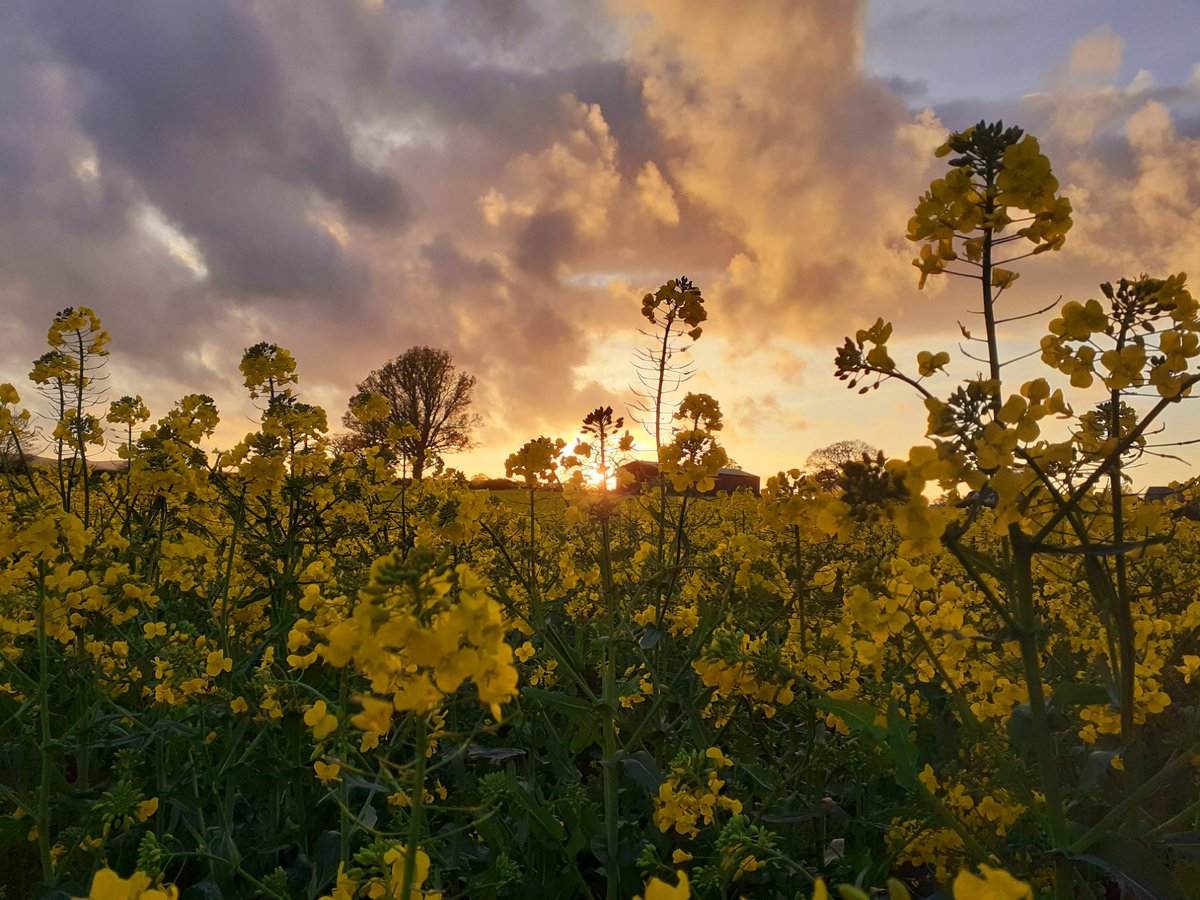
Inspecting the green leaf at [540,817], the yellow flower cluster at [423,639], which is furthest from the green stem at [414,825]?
the green leaf at [540,817]

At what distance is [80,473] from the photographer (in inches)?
282

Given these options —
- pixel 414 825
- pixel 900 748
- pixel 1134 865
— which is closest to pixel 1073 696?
pixel 1134 865

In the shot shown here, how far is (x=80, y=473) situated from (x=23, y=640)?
2391mm

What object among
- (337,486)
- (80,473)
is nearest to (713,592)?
(337,486)

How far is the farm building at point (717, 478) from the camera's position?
14.2ft

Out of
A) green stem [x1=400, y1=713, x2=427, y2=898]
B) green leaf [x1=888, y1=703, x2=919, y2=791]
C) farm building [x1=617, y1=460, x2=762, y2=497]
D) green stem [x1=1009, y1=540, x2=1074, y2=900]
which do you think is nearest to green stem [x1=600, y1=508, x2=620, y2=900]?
farm building [x1=617, y1=460, x2=762, y2=497]

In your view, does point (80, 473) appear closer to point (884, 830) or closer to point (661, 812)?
point (661, 812)

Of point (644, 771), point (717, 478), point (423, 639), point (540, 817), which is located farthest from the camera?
point (717, 478)

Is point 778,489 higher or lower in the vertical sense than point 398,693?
higher

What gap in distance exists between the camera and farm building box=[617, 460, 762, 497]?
4.33 m

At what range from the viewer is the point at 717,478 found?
5.06 m

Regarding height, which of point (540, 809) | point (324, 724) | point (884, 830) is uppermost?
point (324, 724)

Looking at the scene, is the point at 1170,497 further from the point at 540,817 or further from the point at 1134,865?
the point at 540,817

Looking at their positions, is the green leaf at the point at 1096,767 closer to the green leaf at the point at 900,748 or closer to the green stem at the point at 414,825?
the green leaf at the point at 900,748
